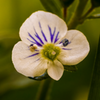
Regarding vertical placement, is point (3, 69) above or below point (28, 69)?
below

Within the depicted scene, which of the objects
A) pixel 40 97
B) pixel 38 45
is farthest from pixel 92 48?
pixel 38 45

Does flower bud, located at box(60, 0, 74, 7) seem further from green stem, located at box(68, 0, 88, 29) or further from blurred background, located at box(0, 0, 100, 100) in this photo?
blurred background, located at box(0, 0, 100, 100)

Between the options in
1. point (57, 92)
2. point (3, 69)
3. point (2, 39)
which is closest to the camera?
point (2, 39)

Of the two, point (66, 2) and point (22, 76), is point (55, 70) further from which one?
point (22, 76)

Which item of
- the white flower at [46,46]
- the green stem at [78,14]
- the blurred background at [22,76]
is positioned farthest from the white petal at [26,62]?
the blurred background at [22,76]

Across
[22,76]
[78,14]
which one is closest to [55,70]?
[78,14]

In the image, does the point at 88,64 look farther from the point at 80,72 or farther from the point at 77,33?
the point at 77,33

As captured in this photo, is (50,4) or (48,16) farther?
(50,4)

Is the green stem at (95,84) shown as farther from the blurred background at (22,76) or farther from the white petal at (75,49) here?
the blurred background at (22,76)
